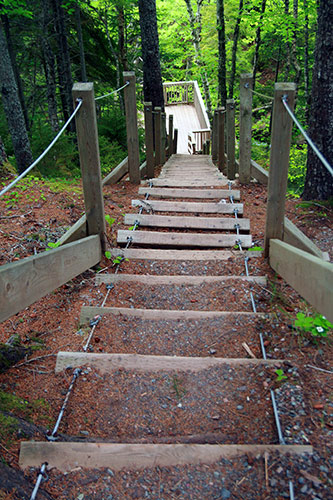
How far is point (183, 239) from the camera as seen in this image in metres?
4.20

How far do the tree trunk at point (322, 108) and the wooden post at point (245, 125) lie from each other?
975 millimetres

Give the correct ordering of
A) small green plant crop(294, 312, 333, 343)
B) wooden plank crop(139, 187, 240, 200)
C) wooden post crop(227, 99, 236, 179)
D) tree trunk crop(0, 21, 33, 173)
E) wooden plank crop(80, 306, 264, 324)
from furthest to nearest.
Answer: tree trunk crop(0, 21, 33, 173) → wooden post crop(227, 99, 236, 179) → wooden plank crop(139, 187, 240, 200) → wooden plank crop(80, 306, 264, 324) → small green plant crop(294, 312, 333, 343)

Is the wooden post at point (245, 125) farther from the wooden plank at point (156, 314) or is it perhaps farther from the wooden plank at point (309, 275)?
the wooden plank at point (156, 314)

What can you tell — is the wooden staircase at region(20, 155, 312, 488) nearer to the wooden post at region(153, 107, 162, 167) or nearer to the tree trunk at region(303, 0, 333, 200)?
the tree trunk at region(303, 0, 333, 200)

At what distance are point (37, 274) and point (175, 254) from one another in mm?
1863

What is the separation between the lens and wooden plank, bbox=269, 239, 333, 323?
1.79 meters

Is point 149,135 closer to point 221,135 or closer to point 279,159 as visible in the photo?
point 221,135


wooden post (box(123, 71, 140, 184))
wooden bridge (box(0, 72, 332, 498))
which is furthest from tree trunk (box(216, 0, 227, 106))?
wooden bridge (box(0, 72, 332, 498))

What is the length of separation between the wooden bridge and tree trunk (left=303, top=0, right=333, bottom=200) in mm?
1053

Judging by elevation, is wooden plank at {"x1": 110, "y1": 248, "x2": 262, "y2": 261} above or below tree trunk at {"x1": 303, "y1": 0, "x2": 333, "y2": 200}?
below

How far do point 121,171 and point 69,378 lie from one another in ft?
15.1

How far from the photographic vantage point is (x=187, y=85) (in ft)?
76.2

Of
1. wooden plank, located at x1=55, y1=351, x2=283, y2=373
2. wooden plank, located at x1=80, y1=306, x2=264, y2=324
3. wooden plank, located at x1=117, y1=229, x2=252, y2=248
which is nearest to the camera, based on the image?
wooden plank, located at x1=55, y1=351, x2=283, y2=373

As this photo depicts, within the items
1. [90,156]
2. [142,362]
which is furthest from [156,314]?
[90,156]
